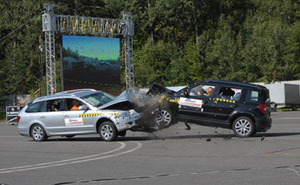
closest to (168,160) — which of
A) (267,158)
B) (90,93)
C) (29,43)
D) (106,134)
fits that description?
(267,158)

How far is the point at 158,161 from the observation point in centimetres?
1162

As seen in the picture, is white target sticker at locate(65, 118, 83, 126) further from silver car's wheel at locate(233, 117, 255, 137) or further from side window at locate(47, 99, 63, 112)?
silver car's wheel at locate(233, 117, 255, 137)

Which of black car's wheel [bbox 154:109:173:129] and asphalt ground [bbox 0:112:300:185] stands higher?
black car's wheel [bbox 154:109:173:129]

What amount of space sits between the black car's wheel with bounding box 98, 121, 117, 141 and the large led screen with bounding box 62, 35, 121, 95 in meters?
21.6

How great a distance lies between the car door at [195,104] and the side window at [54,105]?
402 cm

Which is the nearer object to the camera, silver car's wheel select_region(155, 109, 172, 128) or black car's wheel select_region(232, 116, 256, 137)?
black car's wheel select_region(232, 116, 256, 137)

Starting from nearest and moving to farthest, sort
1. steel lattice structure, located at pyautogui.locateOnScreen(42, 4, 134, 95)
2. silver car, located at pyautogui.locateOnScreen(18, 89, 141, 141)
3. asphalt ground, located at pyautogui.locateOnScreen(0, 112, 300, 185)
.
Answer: asphalt ground, located at pyautogui.locateOnScreen(0, 112, 300, 185) → silver car, located at pyautogui.locateOnScreen(18, 89, 141, 141) → steel lattice structure, located at pyautogui.locateOnScreen(42, 4, 134, 95)

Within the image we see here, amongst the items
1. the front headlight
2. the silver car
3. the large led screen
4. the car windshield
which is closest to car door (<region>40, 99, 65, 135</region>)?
the silver car

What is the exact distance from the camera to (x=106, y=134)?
661 inches

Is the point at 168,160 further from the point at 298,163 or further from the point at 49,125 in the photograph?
the point at 49,125

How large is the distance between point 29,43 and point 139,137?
5322 cm

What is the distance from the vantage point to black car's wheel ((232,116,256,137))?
16141 mm

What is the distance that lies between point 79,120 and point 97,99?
976 mm

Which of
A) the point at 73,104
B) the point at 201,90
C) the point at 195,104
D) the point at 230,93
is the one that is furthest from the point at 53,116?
the point at 230,93
